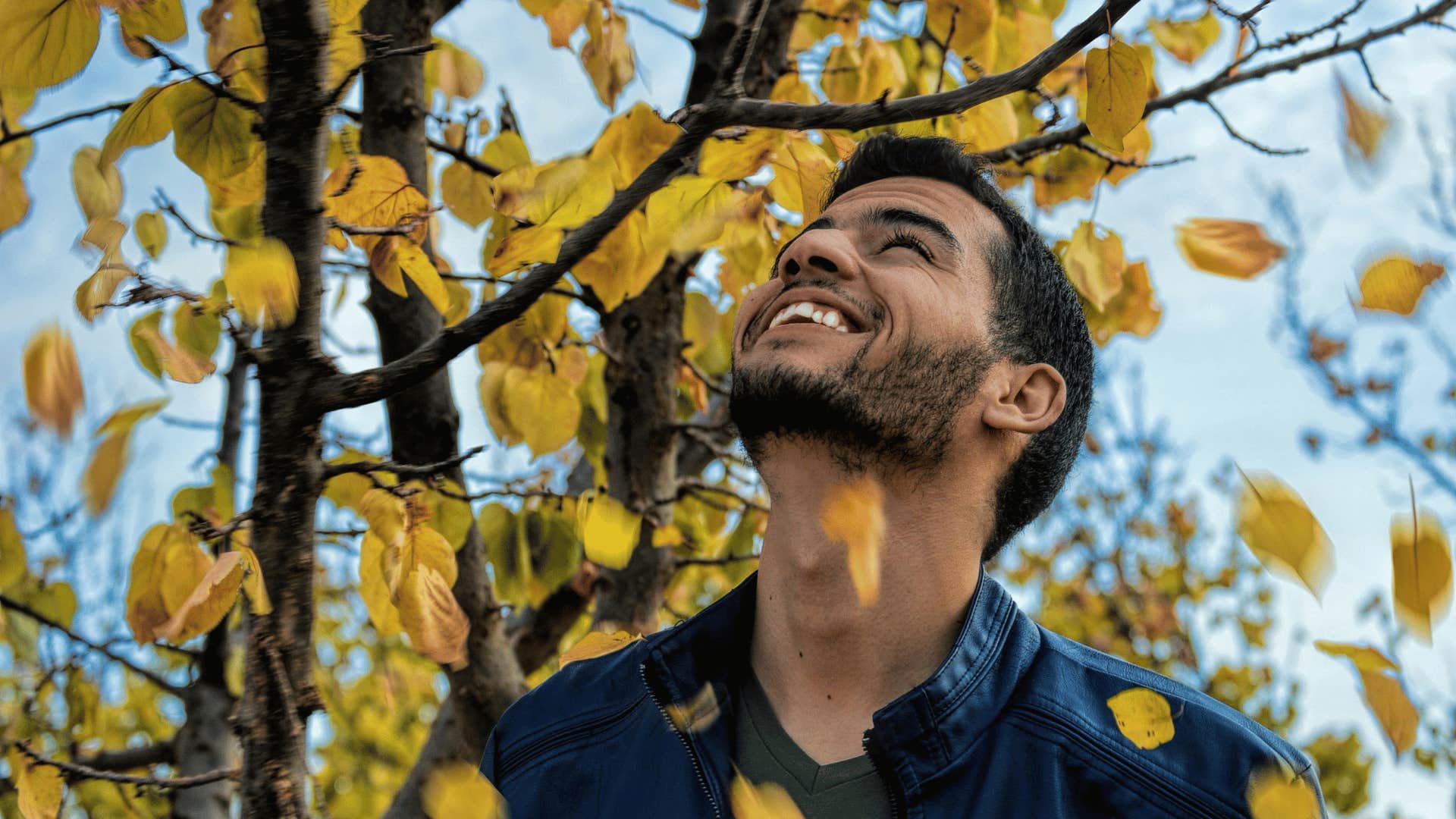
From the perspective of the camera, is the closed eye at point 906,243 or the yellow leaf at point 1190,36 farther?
the yellow leaf at point 1190,36

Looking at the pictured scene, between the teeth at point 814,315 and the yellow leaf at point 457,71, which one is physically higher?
the yellow leaf at point 457,71

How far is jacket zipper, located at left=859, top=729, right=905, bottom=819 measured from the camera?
1.33 meters

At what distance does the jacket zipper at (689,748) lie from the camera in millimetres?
1397

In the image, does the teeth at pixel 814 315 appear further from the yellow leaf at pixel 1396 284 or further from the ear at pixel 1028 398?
the yellow leaf at pixel 1396 284

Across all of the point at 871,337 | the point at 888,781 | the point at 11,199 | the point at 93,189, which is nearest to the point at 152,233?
the point at 11,199

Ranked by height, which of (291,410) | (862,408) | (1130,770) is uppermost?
(291,410)

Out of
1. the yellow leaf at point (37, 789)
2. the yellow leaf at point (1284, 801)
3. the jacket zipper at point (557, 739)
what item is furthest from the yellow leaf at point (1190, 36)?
the yellow leaf at point (37, 789)

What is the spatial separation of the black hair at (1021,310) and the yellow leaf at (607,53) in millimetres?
512

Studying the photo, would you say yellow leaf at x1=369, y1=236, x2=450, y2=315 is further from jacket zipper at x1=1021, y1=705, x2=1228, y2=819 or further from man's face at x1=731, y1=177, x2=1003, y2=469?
jacket zipper at x1=1021, y1=705, x2=1228, y2=819

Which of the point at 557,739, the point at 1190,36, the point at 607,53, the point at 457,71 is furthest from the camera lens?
the point at 457,71

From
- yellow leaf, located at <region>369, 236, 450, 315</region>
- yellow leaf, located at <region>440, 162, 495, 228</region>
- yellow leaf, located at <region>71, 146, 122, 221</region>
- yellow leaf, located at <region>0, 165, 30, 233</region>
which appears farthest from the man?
yellow leaf, located at <region>0, 165, 30, 233</region>

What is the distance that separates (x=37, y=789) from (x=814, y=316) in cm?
129

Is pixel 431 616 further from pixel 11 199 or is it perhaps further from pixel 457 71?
pixel 457 71

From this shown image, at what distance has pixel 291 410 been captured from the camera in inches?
46.3
